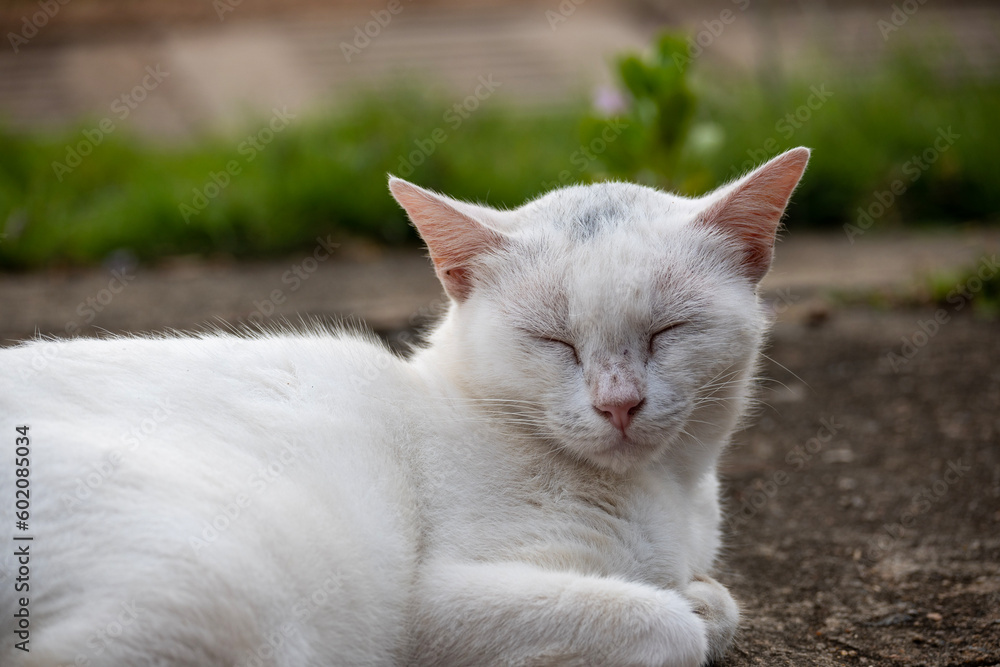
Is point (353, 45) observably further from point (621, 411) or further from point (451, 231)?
point (621, 411)

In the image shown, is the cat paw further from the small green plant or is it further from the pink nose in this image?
the small green plant

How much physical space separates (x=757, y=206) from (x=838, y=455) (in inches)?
64.1

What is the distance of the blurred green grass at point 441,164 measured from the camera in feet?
19.1

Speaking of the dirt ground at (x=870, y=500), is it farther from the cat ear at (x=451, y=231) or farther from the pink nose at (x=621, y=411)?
the cat ear at (x=451, y=231)

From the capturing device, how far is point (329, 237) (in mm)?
5996

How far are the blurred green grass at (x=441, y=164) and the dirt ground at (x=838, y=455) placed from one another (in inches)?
15.3

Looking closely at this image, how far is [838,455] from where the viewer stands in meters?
3.52

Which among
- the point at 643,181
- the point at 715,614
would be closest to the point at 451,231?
the point at 715,614

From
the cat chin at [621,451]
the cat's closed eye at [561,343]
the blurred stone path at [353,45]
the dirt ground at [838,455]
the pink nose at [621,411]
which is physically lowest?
the blurred stone path at [353,45]

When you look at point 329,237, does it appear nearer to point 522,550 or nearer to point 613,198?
point 613,198

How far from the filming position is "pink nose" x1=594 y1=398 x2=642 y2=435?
6.43 ft

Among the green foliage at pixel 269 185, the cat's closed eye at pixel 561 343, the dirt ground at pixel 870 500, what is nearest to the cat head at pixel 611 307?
the cat's closed eye at pixel 561 343

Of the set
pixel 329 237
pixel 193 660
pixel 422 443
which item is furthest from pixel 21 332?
pixel 193 660

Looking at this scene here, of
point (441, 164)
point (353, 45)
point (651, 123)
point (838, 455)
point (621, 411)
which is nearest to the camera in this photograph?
point (621, 411)
